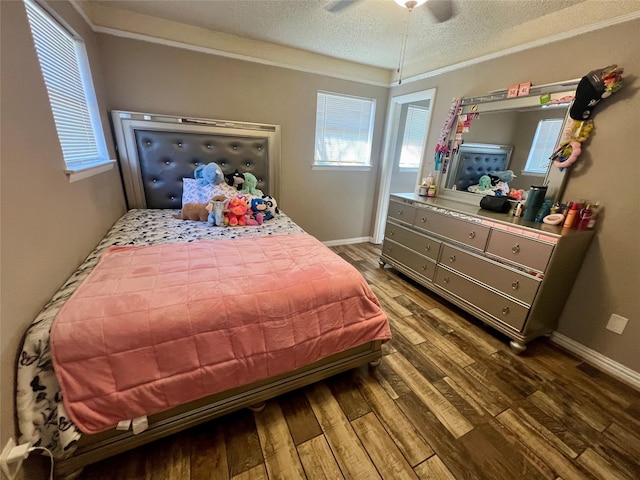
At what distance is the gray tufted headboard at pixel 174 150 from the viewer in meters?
2.33

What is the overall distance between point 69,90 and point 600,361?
3.98 m

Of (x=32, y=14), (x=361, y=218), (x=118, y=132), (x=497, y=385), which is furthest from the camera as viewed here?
(x=361, y=218)

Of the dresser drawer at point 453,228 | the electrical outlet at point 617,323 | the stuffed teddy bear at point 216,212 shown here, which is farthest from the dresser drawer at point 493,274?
the stuffed teddy bear at point 216,212

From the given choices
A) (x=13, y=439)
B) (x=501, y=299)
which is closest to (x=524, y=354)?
(x=501, y=299)

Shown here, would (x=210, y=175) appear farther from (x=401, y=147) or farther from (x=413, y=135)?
(x=413, y=135)

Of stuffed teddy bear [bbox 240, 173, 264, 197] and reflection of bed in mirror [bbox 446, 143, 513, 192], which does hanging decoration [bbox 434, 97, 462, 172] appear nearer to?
reflection of bed in mirror [bbox 446, 143, 513, 192]

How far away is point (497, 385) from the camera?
1.59m

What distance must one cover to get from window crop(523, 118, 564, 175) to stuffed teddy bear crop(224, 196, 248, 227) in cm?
233

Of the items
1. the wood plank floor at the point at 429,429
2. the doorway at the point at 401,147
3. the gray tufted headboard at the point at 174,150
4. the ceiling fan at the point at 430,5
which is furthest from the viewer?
the doorway at the point at 401,147

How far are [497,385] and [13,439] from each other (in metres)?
2.25

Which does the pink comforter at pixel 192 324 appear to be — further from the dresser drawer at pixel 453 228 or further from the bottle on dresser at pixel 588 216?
the bottle on dresser at pixel 588 216

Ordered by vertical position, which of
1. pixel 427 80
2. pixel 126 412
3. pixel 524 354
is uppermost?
pixel 427 80

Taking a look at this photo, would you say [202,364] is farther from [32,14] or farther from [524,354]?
[524,354]

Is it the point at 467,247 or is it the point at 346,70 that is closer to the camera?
the point at 467,247
